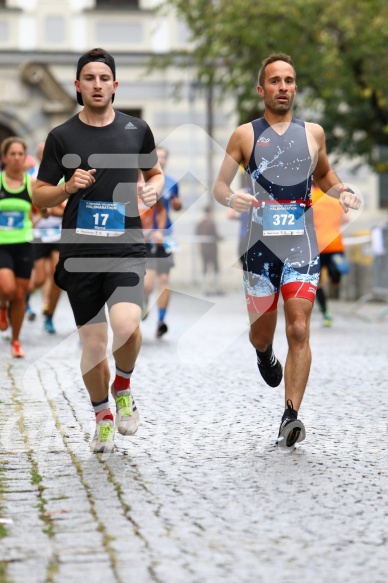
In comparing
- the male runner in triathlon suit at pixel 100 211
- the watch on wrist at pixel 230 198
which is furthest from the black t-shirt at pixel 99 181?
the watch on wrist at pixel 230 198

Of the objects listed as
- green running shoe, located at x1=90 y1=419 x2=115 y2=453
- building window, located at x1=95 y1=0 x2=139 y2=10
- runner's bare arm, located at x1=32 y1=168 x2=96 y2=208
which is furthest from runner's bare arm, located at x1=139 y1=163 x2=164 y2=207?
building window, located at x1=95 y1=0 x2=139 y2=10

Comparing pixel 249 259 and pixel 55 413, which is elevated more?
pixel 249 259

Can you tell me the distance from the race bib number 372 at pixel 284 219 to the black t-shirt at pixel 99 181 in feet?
2.32

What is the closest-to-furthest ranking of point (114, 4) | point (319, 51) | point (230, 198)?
point (230, 198)
point (319, 51)
point (114, 4)

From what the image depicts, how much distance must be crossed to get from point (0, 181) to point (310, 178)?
5.83 meters

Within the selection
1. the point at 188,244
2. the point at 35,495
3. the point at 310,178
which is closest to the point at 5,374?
the point at 310,178

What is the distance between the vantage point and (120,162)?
21.5ft

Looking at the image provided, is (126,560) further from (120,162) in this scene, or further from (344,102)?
(344,102)

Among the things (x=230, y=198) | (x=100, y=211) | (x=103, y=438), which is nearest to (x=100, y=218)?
(x=100, y=211)

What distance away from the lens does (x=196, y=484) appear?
229 inches

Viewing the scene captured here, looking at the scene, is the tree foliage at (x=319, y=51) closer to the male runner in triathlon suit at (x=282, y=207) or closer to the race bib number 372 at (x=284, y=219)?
the male runner in triathlon suit at (x=282, y=207)

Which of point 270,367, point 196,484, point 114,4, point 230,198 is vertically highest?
point 114,4

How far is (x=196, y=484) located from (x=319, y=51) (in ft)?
53.7

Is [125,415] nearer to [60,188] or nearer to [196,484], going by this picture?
[196,484]
